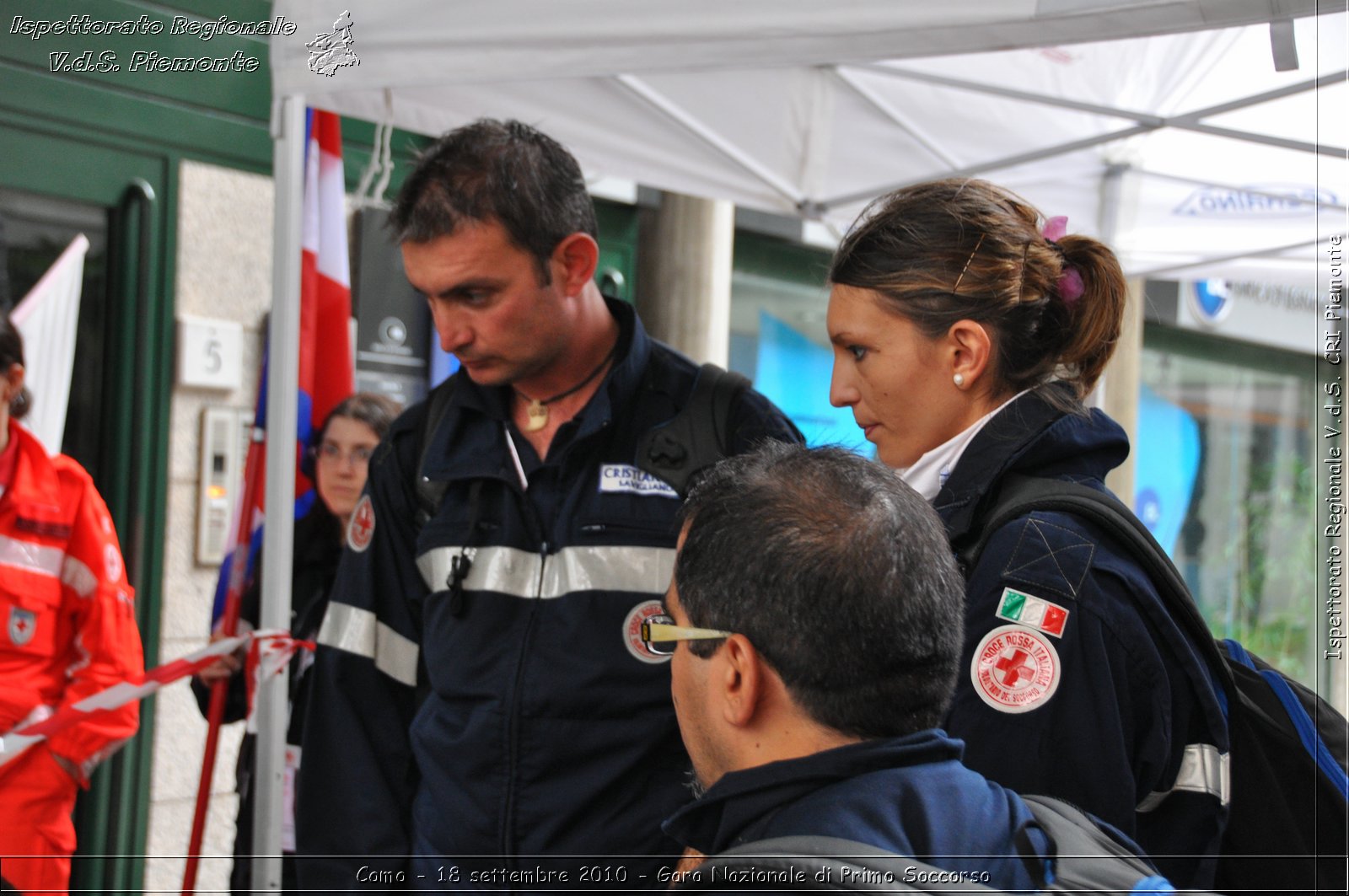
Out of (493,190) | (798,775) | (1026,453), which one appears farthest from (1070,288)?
(493,190)

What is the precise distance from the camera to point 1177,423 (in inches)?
385

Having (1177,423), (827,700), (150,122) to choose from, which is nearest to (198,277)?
(150,122)

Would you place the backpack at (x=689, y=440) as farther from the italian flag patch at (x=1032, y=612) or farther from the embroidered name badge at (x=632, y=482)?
the italian flag patch at (x=1032, y=612)

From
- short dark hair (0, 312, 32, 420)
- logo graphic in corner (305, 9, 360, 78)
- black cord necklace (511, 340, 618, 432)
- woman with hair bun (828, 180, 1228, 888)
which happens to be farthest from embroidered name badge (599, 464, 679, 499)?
short dark hair (0, 312, 32, 420)

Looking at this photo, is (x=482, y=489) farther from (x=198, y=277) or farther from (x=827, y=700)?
(x=198, y=277)

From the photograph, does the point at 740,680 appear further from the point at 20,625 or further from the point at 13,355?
the point at 13,355

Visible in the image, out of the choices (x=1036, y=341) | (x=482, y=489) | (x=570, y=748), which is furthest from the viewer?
(x=482, y=489)

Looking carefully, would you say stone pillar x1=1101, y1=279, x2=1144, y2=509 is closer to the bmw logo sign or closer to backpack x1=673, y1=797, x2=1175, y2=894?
the bmw logo sign

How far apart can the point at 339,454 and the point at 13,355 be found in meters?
0.83

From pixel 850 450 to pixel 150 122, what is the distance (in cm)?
350

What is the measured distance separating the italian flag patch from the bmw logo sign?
8.73 meters

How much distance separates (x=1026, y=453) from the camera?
165 cm

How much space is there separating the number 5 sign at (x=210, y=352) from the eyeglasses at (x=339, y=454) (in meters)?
1.04

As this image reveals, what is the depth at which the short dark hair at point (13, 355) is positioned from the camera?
296 cm
